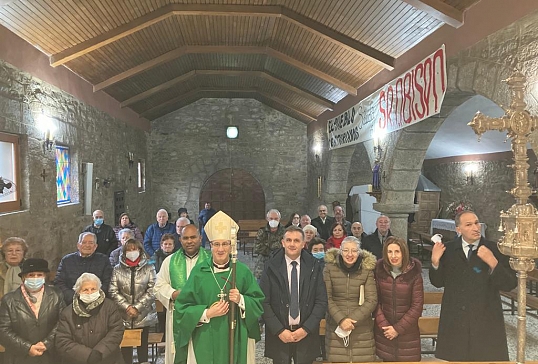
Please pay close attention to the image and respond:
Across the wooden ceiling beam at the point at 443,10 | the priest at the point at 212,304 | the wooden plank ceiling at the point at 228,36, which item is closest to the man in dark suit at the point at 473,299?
the priest at the point at 212,304

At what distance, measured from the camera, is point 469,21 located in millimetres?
4625

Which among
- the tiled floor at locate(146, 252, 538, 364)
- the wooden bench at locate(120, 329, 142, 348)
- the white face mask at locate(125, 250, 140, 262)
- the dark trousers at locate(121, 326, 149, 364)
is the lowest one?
the tiled floor at locate(146, 252, 538, 364)

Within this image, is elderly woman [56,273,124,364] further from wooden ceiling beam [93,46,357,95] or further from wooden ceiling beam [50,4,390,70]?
wooden ceiling beam [93,46,357,95]

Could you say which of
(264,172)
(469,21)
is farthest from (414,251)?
(469,21)

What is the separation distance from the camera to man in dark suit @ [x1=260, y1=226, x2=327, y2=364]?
3330 mm

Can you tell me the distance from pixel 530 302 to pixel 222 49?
641cm

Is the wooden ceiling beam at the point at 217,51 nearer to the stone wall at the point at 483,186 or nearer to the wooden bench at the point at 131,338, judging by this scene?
the stone wall at the point at 483,186

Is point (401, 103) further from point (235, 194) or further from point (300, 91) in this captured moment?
point (235, 194)

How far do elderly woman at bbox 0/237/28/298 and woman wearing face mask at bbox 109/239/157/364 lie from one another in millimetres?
821

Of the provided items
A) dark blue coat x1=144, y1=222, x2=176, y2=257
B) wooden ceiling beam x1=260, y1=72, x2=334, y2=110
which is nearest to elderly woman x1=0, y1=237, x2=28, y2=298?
dark blue coat x1=144, y1=222, x2=176, y2=257

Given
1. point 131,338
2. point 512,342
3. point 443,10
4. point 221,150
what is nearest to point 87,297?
point 131,338

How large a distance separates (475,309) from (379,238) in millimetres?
2593

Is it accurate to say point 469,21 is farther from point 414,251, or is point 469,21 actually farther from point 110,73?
point 414,251

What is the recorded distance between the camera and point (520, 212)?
1978mm
